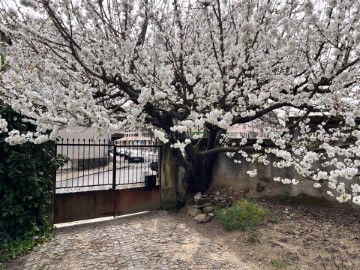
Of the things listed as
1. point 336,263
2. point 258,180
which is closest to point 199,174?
point 258,180

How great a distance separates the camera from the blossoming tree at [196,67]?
12.0 feet

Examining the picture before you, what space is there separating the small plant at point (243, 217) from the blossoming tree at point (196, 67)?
1.42 metres

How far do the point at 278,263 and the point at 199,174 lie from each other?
352 cm

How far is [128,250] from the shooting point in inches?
195

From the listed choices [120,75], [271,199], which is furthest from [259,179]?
[120,75]

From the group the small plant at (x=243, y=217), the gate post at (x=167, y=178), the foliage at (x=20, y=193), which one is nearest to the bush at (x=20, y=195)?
the foliage at (x=20, y=193)

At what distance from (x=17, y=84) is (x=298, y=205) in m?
7.27

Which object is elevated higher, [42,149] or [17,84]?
[17,84]

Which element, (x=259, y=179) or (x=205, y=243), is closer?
(x=205, y=243)

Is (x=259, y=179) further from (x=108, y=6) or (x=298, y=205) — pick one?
(x=108, y=6)

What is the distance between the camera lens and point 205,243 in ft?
17.5

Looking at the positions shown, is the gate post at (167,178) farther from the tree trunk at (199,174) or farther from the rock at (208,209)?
the rock at (208,209)

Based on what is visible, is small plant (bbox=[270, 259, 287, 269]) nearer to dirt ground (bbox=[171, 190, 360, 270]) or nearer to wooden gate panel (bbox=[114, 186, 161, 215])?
dirt ground (bbox=[171, 190, 360, 270])

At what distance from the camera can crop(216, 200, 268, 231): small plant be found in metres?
5.79
